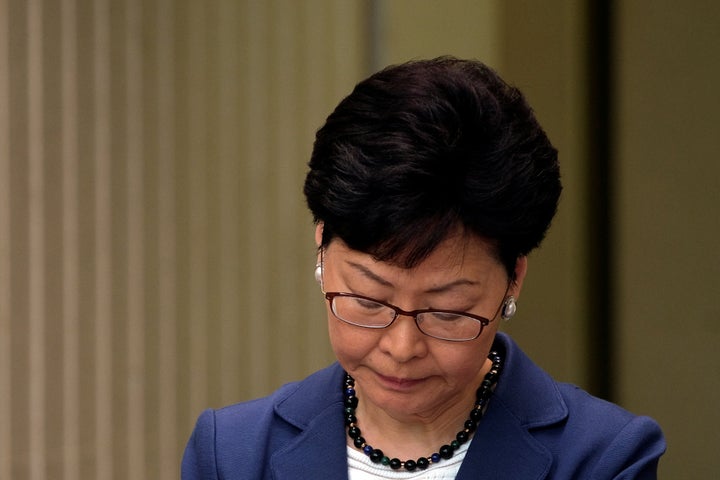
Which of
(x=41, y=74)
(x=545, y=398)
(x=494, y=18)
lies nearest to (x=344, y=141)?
(x=545, y=398)

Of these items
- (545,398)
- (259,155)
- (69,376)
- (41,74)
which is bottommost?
(69,376)

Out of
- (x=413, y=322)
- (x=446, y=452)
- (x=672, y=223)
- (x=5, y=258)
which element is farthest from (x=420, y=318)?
(x=672, y=223)

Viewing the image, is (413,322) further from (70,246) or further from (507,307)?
(70,246)

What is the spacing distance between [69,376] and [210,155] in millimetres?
789

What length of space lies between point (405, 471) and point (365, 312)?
37 cm

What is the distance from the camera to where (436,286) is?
1.83 m

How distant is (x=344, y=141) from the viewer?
1841mm

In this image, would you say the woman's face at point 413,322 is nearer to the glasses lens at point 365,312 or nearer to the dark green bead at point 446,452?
the glasses lens at point 365,312

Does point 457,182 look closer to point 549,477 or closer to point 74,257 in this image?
point 549,477

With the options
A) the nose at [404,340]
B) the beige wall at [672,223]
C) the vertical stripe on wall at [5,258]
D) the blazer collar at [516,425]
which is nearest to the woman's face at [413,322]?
the nose at [404,340]

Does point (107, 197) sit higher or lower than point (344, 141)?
lower

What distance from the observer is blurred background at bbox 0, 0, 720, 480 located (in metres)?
3.49

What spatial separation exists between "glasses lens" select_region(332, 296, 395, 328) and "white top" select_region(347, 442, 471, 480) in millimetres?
342

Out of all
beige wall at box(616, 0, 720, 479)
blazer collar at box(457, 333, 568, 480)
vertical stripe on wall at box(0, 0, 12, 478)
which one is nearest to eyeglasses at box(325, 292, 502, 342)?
blazer collar at box(457, 333, 568, 480)
